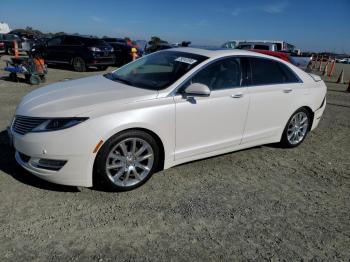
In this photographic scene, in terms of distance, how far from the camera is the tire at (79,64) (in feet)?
47.4

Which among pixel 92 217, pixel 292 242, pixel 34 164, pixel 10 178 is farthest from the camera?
pixel 10 178

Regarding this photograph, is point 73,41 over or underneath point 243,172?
over

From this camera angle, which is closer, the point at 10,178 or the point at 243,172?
the point at 10,178

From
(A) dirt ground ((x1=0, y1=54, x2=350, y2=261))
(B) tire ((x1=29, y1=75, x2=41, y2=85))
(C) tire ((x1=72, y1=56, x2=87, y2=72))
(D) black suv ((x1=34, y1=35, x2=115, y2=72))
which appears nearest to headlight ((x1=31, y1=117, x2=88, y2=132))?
(A) dirt ground ((x1=0, y1=54, x2=350, y2=261))

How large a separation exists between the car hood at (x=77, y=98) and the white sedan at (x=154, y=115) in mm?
11

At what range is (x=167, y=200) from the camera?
353 centimetres

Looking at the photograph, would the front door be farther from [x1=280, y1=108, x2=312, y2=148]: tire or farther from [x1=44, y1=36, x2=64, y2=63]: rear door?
[x1=44, y1=36, x2=64, y2=63]: rear door

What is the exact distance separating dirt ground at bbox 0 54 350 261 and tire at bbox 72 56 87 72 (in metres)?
10.5

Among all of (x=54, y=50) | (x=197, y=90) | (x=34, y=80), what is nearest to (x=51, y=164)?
(x=197, y=90)

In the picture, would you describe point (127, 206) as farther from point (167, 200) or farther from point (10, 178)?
point (10, 178)

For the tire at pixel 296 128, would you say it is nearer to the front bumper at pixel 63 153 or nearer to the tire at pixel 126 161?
the tire at pixel 126 161

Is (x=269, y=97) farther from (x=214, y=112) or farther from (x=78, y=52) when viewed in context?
(x=78, y=52)

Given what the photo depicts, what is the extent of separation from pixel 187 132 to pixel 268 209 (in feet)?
4.05

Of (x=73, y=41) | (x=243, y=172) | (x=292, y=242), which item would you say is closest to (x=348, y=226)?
(x=292, y=242)
